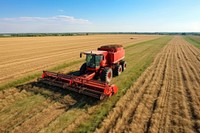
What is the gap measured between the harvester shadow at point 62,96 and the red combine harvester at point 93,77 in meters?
0.30

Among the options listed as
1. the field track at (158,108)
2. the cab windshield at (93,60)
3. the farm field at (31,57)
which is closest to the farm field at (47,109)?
the field track at (158,108)

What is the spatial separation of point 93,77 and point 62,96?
Answer: 8.85 feet

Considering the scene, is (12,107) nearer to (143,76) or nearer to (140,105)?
(140,105)

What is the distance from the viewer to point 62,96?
27.9 feet

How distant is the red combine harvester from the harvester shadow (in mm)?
296

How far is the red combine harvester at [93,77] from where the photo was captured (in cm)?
821

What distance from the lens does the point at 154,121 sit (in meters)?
6.31

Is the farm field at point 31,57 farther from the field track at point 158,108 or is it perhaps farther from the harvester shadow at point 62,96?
the field track at point 158,108

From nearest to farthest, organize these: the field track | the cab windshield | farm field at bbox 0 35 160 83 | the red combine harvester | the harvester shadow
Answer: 1. the field track
2. the harvester shadow
3. the red combine harvester
4. the cab windshield
5. farm field at bbox 0 35 160 83

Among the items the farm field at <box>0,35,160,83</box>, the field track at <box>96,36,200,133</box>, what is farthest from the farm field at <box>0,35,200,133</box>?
the farm field at <box>0,35,160,83</box>

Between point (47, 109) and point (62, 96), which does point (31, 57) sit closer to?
point (62, 96)

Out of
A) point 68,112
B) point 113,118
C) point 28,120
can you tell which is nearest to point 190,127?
point 113,118

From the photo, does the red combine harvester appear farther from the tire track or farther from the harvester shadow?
the tire track

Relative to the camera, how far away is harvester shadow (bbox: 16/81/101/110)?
25.3 feet
